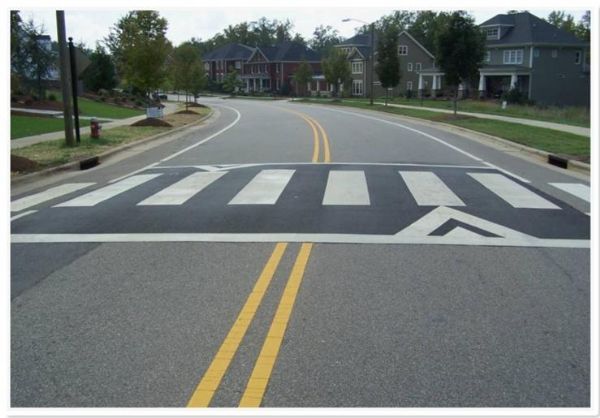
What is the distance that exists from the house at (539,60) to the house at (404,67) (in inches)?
523

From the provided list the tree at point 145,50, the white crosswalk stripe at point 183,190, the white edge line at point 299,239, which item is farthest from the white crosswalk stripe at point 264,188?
the tree at point 145,50

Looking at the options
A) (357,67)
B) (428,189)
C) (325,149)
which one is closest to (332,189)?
(428,189)

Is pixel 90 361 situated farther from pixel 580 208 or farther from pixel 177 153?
pixel 177 153

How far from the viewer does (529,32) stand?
2318 inches

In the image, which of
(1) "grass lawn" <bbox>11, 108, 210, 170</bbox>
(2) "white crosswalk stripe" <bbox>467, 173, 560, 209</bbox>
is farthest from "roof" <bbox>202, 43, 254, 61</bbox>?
(2) "white crosswalk stripe" <bbox>467, 173, 560, 209</bbox>

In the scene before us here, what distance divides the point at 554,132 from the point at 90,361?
2128cm

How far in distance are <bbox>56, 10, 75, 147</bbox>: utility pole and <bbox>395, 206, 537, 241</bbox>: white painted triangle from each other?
12.3 metres

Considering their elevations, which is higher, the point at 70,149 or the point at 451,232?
the point at 70,149

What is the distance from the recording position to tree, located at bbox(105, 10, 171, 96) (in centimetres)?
2930

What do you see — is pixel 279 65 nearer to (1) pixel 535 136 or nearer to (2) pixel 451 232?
(1) pixel 535 136

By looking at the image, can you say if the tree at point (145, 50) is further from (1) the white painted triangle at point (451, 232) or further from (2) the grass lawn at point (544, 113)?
(1) the white painted triangle at point (451, 232)

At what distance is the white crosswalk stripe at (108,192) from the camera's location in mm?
10078

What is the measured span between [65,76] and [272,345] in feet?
51.4

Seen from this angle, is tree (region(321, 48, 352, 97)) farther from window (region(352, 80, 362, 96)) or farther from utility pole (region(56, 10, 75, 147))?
utility pole (region(56, 10, 75, 147))
